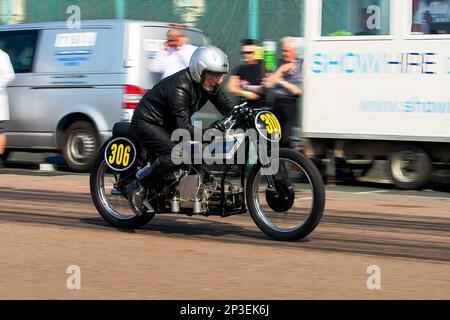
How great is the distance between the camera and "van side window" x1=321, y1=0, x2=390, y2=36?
42.4 ft

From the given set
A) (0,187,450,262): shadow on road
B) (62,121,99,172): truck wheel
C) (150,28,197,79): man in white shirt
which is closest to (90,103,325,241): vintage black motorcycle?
(0,187,450,262): shadow on road

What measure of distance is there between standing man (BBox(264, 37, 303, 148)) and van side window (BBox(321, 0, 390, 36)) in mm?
561

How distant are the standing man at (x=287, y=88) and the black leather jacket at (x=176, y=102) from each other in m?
4.74

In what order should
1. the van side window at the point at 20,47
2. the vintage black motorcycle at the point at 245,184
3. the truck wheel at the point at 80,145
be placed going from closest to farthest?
1. the vintage black motorcycle at the point at 245,184
2. the truck wheel at the point at 80,145
3. the van side window at the point at 20,47

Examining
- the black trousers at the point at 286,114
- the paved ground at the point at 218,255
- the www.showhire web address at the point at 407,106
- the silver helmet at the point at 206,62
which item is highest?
the silver helmet at the point at 206,62

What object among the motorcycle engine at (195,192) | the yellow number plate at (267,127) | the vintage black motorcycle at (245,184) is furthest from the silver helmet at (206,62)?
the motorcycle engine at (195,192)

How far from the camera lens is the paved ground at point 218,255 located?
256 inches

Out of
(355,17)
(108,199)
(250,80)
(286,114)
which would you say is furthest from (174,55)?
(108,199)

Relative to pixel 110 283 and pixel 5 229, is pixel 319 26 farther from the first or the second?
pixel 110 283

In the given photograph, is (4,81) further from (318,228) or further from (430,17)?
(318,228)

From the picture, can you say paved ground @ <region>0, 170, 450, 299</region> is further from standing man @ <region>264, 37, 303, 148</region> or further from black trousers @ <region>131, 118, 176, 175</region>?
standing man @ <region>264, 37, 303, 148</region>

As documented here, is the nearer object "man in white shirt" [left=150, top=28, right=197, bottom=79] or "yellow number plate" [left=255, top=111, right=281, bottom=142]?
"yellow number plate" [left=255, top=111, right=281, bottom=142]

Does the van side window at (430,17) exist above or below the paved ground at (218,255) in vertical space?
above

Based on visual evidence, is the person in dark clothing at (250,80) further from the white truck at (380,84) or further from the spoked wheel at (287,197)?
the spoked wheel at (287,197)
